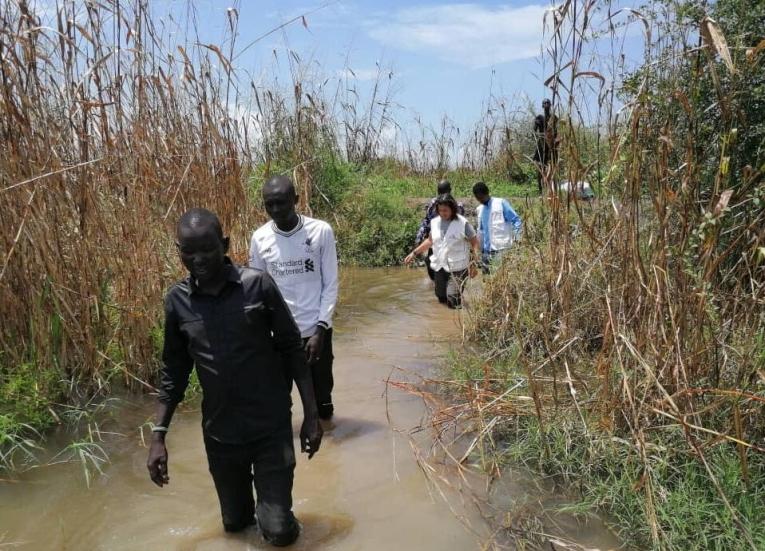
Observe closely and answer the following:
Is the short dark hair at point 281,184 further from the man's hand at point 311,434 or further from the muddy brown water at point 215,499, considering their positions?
the muddy brown water at point 215,499

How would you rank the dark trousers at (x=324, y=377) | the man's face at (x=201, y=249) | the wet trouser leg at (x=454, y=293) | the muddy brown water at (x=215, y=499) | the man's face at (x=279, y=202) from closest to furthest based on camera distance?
the man's face at (x=201, y=249) → the muddy brown water at (x=215, y=499) → the man's face at (x=279, y=202) → the dark trousers at (x=324, y=377) → the wet trouser leg at (x=454, y=293)

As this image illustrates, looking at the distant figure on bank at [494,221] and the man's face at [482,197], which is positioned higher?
the man's face at [482,197]

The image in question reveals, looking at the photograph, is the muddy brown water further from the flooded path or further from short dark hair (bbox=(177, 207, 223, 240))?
short dark hair (bbox=(177, 207, 223, 240))

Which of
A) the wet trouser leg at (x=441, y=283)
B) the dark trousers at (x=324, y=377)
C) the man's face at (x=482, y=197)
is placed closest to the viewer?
the dark trousers at (x=324, y=377)

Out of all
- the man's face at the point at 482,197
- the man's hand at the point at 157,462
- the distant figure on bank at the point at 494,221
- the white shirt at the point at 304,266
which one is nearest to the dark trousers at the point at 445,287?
the distant figure on bank at the point at 494,221

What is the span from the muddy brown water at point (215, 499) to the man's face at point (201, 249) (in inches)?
45.1

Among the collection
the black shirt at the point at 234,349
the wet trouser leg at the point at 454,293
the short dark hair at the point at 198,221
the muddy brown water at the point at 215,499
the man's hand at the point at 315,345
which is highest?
the short dark hair at the point at 198,221

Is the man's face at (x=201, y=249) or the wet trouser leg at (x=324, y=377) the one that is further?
the wet trouser leg at (x=324, y=377)

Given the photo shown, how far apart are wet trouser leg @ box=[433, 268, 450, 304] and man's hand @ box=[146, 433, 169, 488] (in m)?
4.73

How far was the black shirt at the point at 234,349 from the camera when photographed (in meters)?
2.29

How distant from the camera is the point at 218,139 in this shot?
14.4 ft

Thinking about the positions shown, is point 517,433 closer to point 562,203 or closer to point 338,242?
point 562,203

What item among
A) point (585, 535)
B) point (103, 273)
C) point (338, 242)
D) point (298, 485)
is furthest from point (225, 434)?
point (338, 242)

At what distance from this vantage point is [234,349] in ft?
7.54
